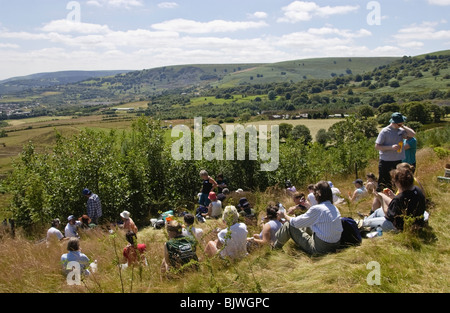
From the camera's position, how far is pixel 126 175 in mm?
13031

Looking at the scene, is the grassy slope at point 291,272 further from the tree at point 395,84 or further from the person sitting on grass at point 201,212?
the tree at point 395,84

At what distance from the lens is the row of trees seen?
40.7ft

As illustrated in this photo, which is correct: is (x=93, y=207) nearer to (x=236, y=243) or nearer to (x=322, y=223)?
(x=236, y=243)

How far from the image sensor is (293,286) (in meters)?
4.10

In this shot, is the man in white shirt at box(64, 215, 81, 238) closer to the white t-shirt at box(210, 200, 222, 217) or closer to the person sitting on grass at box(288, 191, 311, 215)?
the white t-shirt at box(210, 200, 222, 217)

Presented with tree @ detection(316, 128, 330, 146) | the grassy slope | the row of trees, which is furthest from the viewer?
tree @ detection(316, 128, 330, 146)

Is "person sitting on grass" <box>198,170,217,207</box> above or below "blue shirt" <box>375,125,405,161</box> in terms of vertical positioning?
below

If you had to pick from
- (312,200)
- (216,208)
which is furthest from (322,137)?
(312,200)

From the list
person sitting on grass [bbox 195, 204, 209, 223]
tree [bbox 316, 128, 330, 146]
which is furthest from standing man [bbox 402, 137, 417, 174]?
tree [bbox 316, 128, 330, 146]

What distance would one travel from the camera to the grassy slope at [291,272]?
3.91 metres

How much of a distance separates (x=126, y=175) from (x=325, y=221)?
10.1 meters

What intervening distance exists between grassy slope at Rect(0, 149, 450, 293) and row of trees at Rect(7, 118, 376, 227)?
6.74 meters

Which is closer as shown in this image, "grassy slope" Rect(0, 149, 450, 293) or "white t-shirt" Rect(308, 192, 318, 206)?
"grassy slope" Rect(0, 149, 450, 293)

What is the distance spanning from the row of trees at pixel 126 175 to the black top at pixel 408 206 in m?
8.28
